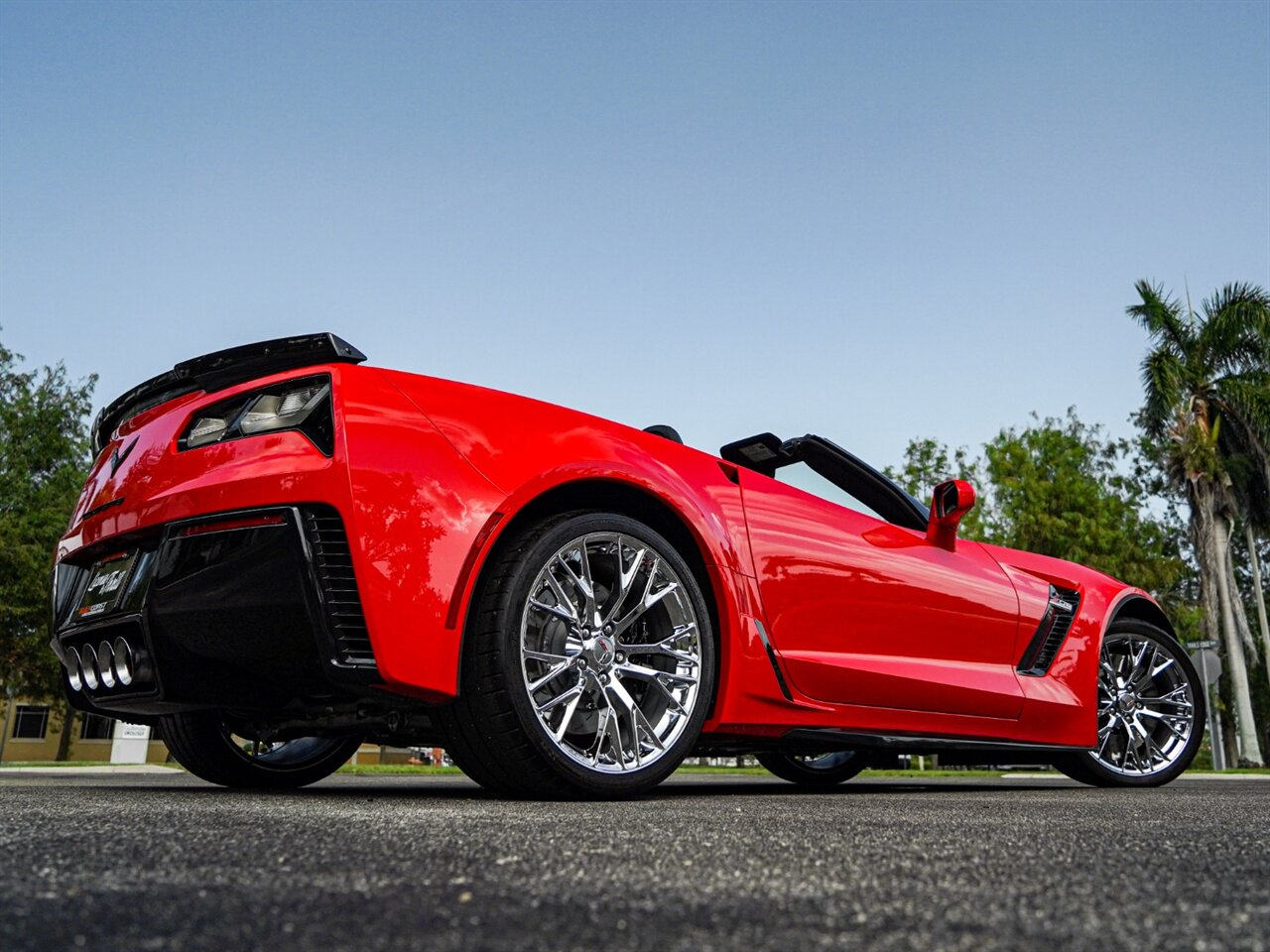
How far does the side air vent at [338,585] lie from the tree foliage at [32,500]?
66.9 ft

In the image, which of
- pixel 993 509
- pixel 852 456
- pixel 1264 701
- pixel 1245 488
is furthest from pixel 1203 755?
pixel 852 456

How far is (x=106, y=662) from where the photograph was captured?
3375mm

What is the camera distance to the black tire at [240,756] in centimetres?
425

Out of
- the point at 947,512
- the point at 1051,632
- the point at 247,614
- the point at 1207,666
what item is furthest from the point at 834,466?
the point at 1207,666

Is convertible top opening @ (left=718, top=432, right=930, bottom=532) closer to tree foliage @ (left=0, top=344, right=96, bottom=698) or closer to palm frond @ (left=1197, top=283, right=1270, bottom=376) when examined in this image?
tree foliage @ (left=0, top=344, right=96, bottom=698)

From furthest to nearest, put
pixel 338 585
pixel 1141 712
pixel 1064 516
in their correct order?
pixel 1064 516, pixel 1141 712, pixel 338 585

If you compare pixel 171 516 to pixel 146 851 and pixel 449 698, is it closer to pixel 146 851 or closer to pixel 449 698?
pixel 449 698

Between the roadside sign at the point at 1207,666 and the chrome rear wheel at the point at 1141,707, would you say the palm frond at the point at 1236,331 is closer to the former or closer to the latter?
the roadside sign at the point at 1207,666

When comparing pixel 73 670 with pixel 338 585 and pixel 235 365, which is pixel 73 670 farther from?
pixel 338 585

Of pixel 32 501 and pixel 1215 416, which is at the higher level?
pixel 1215 416

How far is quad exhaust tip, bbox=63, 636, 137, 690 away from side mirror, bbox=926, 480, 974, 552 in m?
3.14

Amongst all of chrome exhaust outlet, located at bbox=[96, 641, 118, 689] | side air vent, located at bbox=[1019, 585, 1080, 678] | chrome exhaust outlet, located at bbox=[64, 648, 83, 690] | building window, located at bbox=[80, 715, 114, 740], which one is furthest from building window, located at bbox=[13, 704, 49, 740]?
side air vent, located at bbox=[1019, 585, 1080, 678]

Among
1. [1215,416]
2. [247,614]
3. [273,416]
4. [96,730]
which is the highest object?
[1215,416]

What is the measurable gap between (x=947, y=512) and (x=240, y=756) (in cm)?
306
